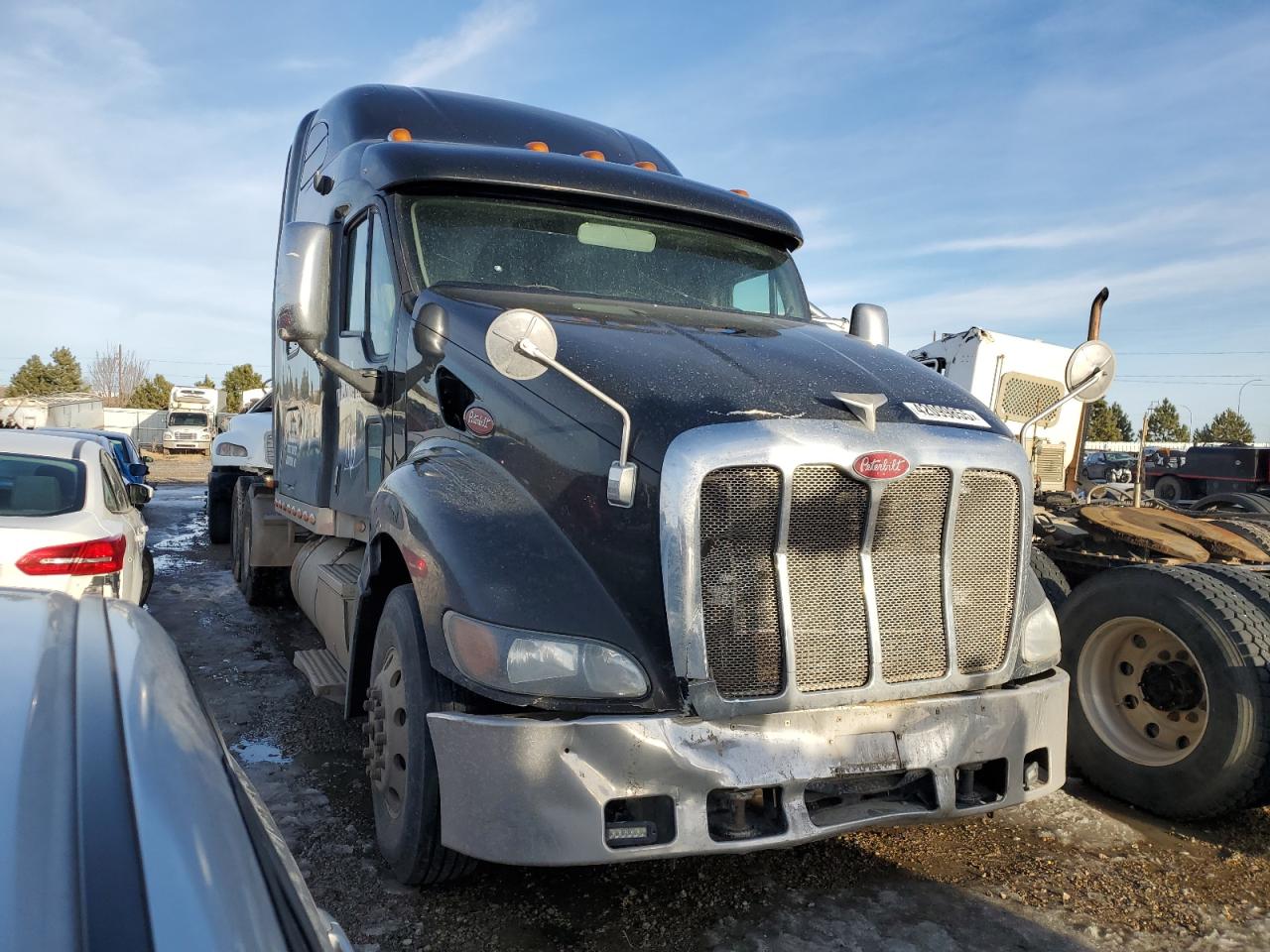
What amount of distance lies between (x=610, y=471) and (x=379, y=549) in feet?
4.29

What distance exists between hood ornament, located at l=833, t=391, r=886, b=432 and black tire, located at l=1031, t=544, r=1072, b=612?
217 centimetres

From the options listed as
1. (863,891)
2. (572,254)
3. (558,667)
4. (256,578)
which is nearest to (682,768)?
(558,667)

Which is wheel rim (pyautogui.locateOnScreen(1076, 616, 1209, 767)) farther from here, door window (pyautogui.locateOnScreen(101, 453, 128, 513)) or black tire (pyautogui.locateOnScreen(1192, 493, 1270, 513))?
black tire (pyautogui.locateOnScreen(1192, 493, 1270, 513))

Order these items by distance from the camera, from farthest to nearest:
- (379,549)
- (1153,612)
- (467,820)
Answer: (1153,612) → (379,549) → (467,820)

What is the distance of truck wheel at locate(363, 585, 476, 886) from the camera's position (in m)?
3.22

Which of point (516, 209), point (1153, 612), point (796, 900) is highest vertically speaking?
point (516, 209)

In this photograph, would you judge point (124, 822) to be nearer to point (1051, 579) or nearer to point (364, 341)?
point (364, 341)

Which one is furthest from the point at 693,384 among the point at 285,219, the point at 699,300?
the point at 285,219

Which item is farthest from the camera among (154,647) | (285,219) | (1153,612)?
(285,219)

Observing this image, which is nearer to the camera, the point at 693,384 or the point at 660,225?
the point at 693,384

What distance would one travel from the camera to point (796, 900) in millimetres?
3387

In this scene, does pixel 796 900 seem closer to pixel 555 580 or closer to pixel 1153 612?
pixel 555 580

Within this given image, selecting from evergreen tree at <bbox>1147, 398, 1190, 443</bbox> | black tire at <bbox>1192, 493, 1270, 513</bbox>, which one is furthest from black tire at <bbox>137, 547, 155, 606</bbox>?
evergreen tree at <bbox>1147, 398, 1190, 443</bbox>

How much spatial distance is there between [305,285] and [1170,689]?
422 centimetres
